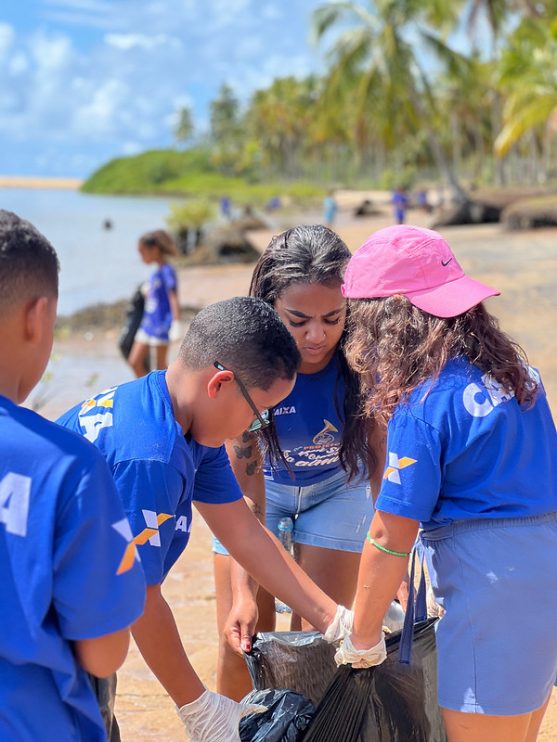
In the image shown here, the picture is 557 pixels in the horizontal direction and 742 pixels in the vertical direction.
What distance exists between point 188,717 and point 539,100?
78.1 ft

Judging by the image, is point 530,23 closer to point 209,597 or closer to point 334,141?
point 209,597

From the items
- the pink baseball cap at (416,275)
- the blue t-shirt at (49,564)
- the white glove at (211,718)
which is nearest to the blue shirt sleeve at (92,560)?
the blue t-shirt at (49,564)

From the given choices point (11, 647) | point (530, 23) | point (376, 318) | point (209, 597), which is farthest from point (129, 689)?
point (530, 23)

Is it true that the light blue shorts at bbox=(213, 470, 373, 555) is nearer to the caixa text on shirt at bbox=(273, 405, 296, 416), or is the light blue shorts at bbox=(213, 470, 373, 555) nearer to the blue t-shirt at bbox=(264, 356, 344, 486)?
the blue t-shirt at bbox=(264, 356, 344, 486)

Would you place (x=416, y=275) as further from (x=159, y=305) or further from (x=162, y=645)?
(x=159, y=305)

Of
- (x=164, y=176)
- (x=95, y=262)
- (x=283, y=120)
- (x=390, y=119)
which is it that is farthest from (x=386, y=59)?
(x=164, y=176)

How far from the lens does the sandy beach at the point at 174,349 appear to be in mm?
3393

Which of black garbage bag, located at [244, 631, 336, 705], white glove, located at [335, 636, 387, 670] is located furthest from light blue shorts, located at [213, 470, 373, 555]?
white glove, located at [335, 636, 387, 670]

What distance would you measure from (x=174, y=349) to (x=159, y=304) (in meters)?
3.18

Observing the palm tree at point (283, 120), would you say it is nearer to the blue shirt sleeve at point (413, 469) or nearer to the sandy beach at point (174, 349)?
the sandy beach at point (174, 349)

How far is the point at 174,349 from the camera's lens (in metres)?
11.3

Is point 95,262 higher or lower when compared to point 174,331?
lower

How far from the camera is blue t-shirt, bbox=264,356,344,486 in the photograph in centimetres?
286

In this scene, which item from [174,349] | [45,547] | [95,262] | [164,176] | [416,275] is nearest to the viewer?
[45,547]
